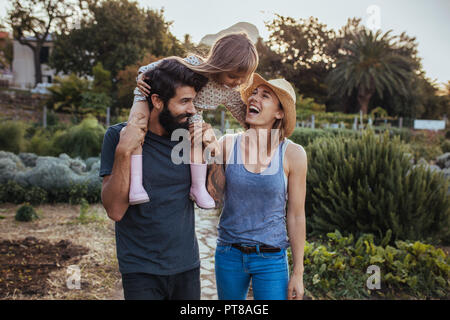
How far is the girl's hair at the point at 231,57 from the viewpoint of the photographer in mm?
1949

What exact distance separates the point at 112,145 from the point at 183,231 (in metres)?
0.54

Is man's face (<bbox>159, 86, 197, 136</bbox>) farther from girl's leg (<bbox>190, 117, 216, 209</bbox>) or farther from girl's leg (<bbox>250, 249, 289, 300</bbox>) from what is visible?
girl's leg (<bbox>250, 249, 289, 300</bbox>)

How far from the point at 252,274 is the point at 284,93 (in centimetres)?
105

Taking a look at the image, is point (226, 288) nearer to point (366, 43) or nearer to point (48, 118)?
point (48, 118)

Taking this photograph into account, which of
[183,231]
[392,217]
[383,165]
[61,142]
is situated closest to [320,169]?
[383,165]

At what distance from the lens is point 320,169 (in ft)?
18.5

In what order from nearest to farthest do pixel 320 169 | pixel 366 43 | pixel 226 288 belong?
pixel 226 288
pixel 320 169
pixel 366 43

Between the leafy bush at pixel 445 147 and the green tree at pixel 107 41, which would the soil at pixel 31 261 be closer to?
the leafy bush at pixel 445 147

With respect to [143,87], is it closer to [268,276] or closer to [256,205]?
[256,205]

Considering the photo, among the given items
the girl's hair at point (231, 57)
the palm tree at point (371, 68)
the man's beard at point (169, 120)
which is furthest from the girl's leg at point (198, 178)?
the palm tree at point (371, 68)

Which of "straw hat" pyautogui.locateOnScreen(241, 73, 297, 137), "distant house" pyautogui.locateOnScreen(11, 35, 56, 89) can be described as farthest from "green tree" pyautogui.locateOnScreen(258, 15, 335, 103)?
"straw hat" pyautogui.locateOnScreen(241, 73, 297, 137)

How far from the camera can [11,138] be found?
11.1 metres

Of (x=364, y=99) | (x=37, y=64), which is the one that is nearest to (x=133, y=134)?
(x=364, y=99)

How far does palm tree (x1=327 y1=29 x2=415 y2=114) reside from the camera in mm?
32375
